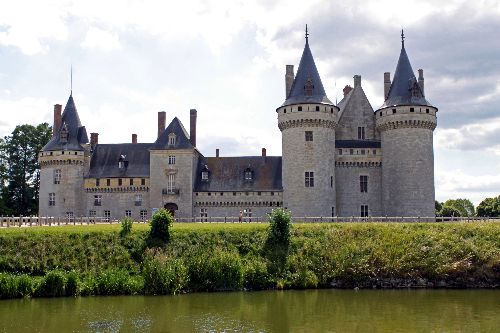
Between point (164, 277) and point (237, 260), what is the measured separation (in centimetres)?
367

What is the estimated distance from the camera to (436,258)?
28.8 meters

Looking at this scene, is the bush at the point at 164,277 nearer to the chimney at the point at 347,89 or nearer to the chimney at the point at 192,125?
the chimney at the point at 192,125

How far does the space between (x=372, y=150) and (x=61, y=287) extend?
87.1 ft

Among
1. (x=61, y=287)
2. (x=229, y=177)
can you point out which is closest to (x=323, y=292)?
(x=61, y=287)

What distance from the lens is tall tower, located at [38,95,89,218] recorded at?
4712cm

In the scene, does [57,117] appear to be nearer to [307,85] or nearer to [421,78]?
[307,85]

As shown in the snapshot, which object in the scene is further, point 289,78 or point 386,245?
point 289,78

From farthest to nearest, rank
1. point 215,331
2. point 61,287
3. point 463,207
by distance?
point 463,207, point 61,287, point 215,331

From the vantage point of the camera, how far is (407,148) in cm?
4197

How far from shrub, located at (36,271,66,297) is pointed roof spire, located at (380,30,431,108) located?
27627 mm

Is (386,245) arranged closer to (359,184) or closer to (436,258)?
(436,258)

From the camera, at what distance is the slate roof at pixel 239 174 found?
4606 cm

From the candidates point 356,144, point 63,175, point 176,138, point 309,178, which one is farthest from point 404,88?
point 63,175

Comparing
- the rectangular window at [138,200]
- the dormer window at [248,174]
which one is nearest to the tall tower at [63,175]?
the rectangular window at [138,200]
